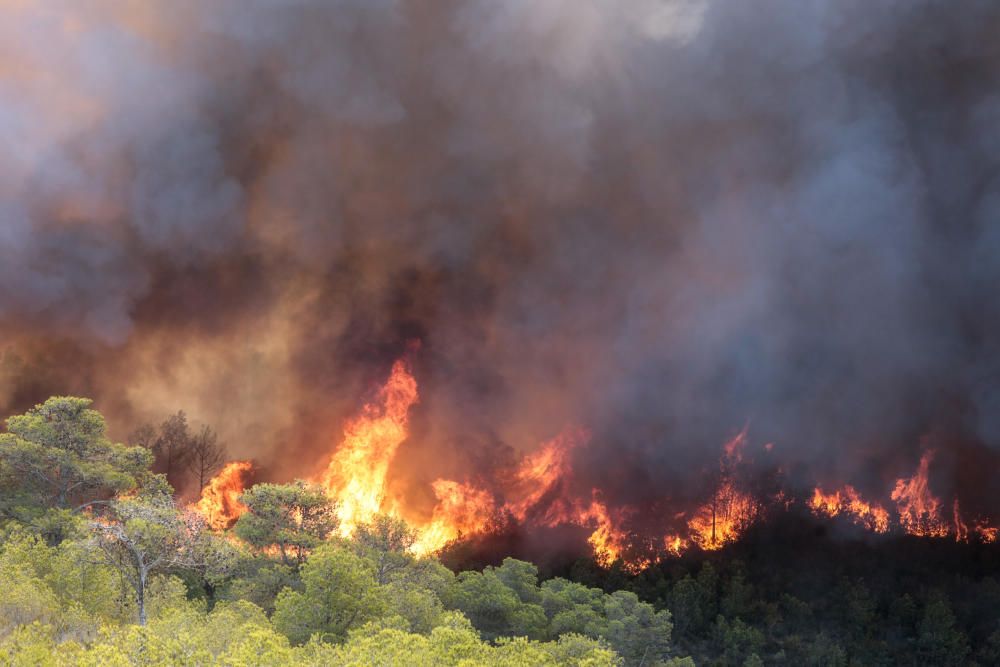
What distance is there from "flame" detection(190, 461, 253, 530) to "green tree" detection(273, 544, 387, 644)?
45311 mm

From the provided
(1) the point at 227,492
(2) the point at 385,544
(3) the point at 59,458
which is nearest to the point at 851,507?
(2) the point at 385,544

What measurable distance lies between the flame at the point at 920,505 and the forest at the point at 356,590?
167 inches

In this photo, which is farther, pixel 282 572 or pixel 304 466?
pixel 304 466

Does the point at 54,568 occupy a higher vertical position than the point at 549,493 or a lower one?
lower

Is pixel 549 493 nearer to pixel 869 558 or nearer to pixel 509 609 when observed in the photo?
pixel 869 558

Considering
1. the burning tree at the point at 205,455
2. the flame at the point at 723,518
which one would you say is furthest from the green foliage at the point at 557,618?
the burning tree at the point at 205,455

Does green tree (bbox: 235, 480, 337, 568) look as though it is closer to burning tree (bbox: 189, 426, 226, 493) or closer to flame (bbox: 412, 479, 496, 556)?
flame (bbox: 412, 479, 496, 556)

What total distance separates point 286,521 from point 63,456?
47.6 feet

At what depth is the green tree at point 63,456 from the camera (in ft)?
162

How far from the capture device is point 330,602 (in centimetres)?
3962

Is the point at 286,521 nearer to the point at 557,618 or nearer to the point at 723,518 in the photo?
the point at 557,618

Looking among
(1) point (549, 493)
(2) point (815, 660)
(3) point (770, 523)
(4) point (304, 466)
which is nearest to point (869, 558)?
(3) point (770, 523)

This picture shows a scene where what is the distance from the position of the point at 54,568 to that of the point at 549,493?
227 ft

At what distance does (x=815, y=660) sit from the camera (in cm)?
7175
